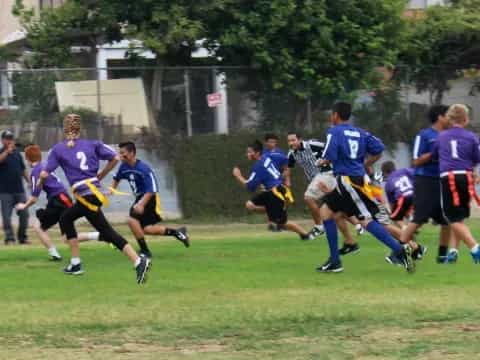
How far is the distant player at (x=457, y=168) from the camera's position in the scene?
13.1 m

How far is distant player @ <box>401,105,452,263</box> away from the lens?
45.7 feet

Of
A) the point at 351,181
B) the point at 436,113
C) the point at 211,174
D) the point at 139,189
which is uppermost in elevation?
the point at 436,113

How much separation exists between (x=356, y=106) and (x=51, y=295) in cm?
1509

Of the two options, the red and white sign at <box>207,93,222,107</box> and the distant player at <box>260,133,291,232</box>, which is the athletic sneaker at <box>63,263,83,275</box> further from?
the red and white sign at <box>207,93,222,107</box>

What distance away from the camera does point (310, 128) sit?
25.5 metres

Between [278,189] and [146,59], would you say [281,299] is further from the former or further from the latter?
[146,59]

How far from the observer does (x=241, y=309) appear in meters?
10.6

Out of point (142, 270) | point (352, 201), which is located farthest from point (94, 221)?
point (352, 201)

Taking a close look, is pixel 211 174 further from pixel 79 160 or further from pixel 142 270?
pixel 142 270

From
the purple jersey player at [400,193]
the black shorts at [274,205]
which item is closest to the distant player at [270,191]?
the black shorts at [274,205]

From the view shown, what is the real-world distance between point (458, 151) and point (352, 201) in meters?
1.34

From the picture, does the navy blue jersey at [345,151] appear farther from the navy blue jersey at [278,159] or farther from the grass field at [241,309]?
the navy blue jersey at [278,159]

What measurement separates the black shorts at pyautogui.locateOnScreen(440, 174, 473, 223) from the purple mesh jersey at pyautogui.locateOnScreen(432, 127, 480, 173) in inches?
5.0

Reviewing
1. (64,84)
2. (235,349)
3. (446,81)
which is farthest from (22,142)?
(235,349)
